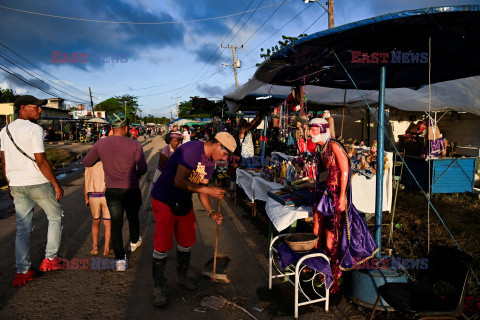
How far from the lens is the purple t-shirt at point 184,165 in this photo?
2928 mm

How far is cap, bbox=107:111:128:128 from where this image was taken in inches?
146

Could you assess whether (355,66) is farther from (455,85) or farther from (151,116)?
(151,116)

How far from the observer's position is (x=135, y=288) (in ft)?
11.1

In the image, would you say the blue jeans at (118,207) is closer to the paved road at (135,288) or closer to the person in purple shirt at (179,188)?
the paved road at (135,288)

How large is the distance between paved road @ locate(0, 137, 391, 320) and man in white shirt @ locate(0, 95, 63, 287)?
443mm

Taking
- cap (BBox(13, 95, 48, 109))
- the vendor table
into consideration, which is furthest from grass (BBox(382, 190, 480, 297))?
cap (BBox(13, 95, 48, 109))

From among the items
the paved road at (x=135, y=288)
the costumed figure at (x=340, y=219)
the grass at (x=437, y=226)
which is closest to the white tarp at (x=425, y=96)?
the grass at (x=437, y=226)

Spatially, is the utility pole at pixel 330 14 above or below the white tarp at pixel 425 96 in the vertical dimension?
above

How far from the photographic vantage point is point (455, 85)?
887 centimetres

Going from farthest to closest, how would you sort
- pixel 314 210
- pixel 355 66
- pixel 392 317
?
pixel 355 66
pixel 314 210
pixel 392 317

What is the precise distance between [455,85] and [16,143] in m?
11.5

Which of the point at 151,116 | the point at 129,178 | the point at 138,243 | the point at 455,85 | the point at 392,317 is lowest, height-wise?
the point at 392,317

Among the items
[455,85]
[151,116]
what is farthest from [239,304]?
[151,116]

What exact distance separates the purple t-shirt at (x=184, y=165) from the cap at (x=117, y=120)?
46.9 inches
